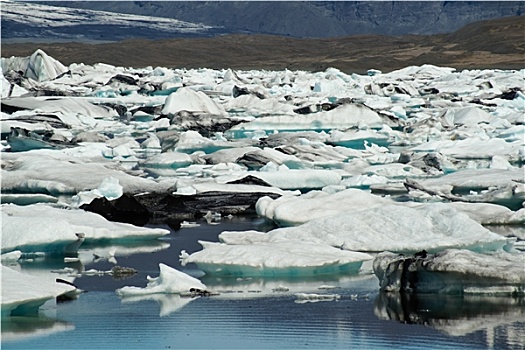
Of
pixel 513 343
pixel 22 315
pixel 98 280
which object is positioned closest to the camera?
pixel 513 343

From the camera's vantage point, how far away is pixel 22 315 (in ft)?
19.0

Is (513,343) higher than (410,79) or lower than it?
higher

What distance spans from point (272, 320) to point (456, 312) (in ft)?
3.55

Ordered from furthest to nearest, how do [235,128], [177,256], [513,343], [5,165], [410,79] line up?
[410,79]
[235,128]
[5,165]
[177,256]
[513,343]

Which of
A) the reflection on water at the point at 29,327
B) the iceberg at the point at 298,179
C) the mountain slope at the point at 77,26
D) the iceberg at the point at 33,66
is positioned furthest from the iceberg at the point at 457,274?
the mountain slope at the point at 77,26

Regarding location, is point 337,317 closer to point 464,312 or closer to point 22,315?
point 464,312

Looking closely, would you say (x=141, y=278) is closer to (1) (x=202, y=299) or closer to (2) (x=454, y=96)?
(1) (x=202, y=299)

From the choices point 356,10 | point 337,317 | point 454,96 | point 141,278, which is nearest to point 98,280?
point 141,278

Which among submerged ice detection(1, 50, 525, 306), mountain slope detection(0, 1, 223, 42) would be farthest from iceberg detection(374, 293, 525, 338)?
mountain slope detection(0, 1, 223, 42)

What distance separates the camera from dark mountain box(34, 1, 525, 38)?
16950 centimetres

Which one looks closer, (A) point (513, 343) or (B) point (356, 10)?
(A) point (513, 343)

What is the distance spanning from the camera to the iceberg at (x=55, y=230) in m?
7.46

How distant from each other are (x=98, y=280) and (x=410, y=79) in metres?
33.2

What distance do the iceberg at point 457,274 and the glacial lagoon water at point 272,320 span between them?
9 cm
